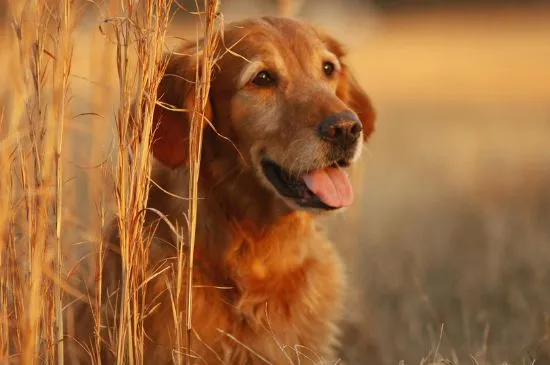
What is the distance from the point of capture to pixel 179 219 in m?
3.18

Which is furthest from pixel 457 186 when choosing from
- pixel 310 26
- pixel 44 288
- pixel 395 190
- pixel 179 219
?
pixel 44 288

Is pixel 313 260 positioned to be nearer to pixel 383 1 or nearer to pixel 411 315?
pixel 411 315

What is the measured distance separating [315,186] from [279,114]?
0.28 metres

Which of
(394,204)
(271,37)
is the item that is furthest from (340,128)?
(394,204)

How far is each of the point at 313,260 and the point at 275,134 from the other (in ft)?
1.80

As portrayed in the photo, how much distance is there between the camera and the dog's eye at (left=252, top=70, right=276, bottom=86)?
3.30 m

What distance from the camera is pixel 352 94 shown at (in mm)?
3801

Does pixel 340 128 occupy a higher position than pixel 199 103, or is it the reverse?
pixel 199 103

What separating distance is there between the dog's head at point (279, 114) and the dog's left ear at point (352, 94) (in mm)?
232

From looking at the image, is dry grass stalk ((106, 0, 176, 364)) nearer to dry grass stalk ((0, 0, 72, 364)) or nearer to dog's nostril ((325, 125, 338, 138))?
dry grass stalk ((0, 0, 72, 364))

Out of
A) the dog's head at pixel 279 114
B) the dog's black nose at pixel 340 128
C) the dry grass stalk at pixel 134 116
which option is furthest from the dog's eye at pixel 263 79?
the dry grass stalk at pixel 134 116

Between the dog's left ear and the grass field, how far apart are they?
191 mm

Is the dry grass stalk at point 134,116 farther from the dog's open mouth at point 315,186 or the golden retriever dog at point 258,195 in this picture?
the dog's open mouth at point 315,186

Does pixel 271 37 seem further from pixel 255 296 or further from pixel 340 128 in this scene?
pixel 255 296
